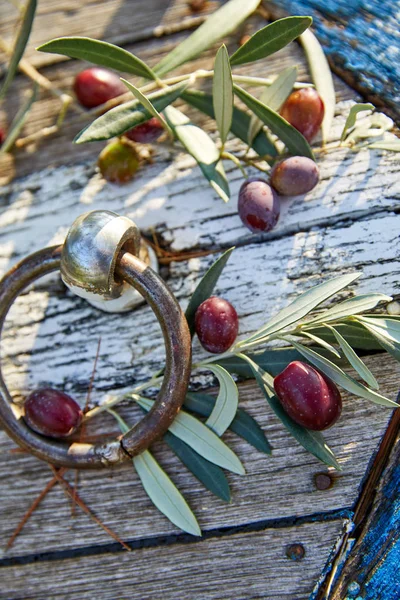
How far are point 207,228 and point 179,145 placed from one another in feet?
0.54

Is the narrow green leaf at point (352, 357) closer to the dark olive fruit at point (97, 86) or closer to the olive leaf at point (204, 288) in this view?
the olive leaf at point (204, 288)

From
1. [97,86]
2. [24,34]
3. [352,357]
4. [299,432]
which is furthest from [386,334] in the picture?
[24,34]

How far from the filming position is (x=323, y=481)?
0.89 meters

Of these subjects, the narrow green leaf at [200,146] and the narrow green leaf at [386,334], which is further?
the narrow green leaf at [200,146]

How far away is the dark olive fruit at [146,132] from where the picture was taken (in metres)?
1.02

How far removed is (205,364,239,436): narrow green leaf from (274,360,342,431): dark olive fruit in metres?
0.08

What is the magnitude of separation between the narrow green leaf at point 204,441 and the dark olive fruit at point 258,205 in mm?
303

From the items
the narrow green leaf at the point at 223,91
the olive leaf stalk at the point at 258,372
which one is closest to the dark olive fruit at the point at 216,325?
the olive leaf stalk at the point at 258,372

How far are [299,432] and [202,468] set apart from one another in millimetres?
159

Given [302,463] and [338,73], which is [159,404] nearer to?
[302,463]

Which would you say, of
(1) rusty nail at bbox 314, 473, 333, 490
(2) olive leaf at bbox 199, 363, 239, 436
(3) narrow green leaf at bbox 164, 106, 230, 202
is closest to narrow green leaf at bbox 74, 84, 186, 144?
(3) narrow green leaf at bbox 164, 106, 230, 202

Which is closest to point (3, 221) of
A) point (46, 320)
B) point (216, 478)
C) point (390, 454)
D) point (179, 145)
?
point (46, 320)

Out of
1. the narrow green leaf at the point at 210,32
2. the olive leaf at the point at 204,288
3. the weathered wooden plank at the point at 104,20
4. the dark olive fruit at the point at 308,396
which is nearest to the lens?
the dark olive fruit at the point at 308,396

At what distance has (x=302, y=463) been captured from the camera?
899 mm
